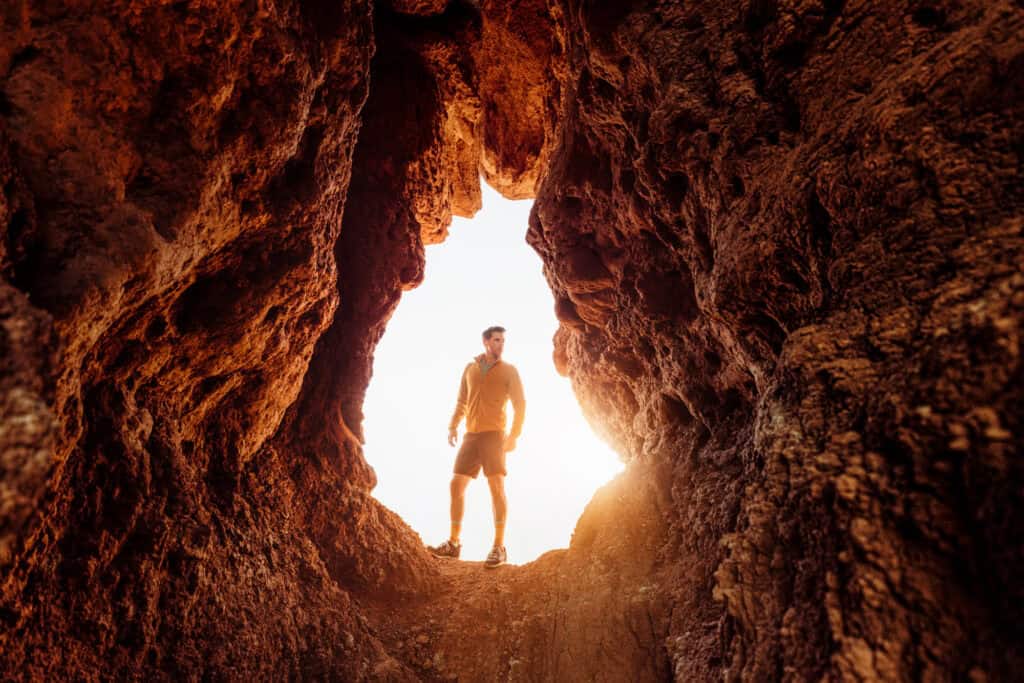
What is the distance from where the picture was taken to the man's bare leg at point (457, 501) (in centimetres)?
664

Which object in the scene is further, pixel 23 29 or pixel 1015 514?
pixel 23 29

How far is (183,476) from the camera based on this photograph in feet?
10.1

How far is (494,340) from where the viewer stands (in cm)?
723

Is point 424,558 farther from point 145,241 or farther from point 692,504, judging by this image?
point 145,241

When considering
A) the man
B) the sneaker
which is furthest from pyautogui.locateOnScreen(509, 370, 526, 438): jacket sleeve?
the sneaker

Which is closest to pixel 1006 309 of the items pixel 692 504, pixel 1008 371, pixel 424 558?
pixel 1008 371

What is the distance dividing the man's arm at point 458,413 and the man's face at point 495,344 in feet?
1.67

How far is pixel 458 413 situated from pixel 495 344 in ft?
3.64

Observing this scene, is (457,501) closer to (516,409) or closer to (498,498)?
(498,498)

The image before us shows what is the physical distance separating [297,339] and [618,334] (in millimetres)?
3085

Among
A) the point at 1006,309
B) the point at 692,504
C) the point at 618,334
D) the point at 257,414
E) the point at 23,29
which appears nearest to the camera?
the point at 1006,309

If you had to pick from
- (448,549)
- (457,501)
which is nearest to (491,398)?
(457,501)

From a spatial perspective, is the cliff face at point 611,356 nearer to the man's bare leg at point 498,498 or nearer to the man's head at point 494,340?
the man's bare leg at point 498,498

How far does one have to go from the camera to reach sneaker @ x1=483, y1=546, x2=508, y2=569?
18.8 feet
